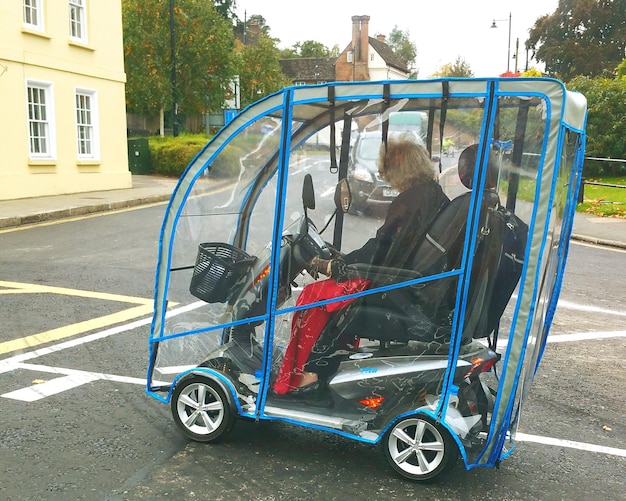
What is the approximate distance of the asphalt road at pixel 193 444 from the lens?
138 inches

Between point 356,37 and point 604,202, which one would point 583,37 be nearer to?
point 356,37

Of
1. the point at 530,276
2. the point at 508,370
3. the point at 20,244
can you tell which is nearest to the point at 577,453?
the point at 508,370

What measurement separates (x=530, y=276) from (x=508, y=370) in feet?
1.59

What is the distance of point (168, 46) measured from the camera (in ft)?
114

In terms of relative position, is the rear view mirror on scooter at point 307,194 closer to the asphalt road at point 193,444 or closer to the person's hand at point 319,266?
the person's hand at point 319,266

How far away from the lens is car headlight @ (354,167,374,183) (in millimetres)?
3701

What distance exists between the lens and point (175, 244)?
398 centimetres

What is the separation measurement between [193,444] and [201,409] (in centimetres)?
22

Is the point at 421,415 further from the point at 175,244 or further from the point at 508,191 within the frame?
the point at 175,244

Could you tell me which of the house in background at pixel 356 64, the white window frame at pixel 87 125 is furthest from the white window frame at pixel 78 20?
the house in background at pixel 356 64

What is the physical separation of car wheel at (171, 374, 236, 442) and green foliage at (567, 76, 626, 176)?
23.9 m

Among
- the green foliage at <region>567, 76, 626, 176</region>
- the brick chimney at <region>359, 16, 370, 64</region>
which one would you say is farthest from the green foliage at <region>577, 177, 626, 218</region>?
the brick chimney at <region>359, 16, 370, 64</region>

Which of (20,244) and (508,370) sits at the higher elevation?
(508,370)

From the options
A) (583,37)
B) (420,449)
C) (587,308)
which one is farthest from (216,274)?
(583,37)
